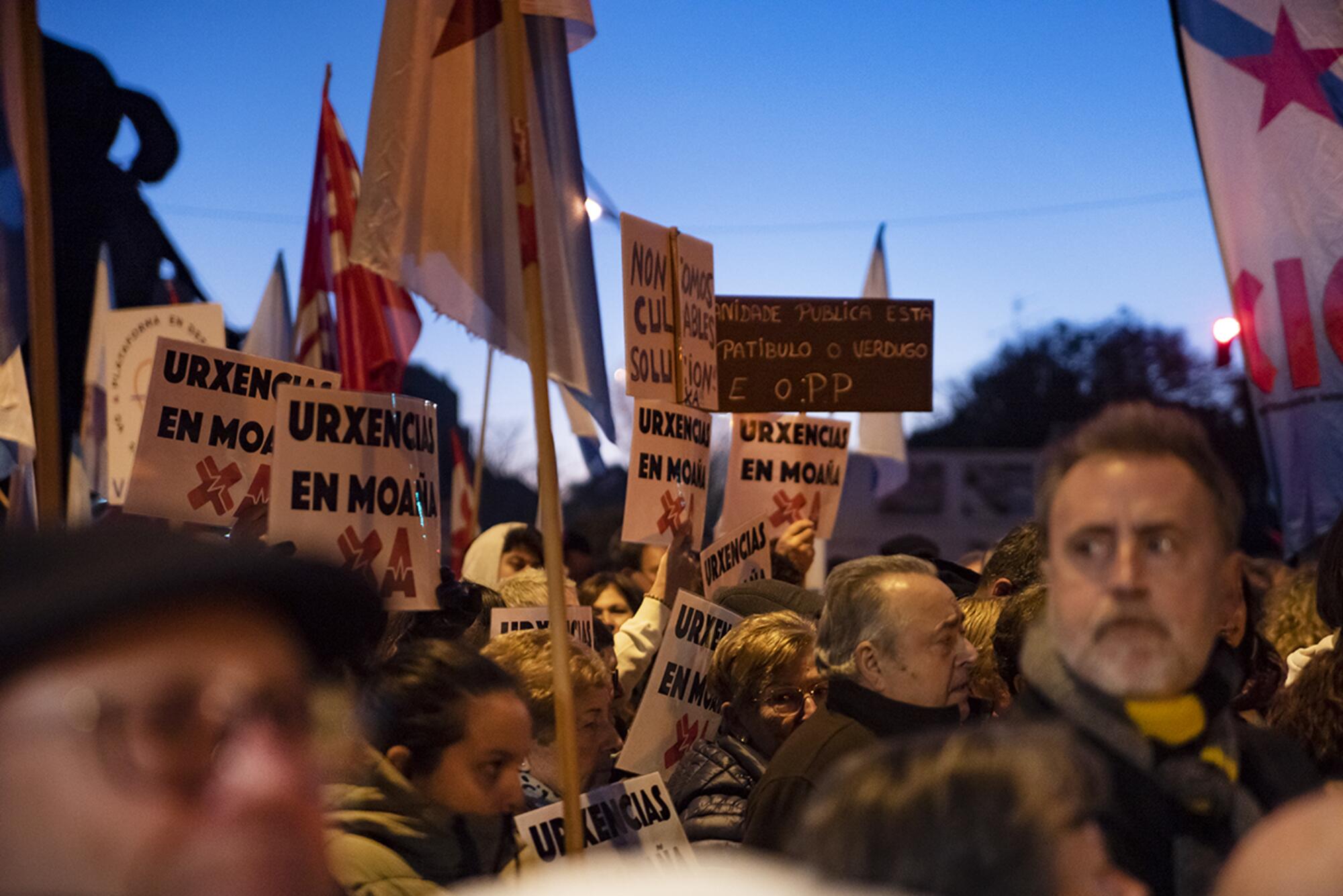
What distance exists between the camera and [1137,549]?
209cm

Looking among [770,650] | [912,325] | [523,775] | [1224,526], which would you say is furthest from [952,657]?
[912,325]

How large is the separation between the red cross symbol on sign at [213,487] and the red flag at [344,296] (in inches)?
78.0

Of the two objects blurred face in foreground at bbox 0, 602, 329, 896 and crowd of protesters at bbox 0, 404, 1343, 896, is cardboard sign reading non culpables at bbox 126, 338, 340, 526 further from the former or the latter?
blurred face in foreground at bbox 0, 602, 329, 896

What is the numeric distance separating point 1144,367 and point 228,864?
54.0 metres

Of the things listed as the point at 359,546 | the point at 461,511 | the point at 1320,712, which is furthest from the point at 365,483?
the point at 461,511

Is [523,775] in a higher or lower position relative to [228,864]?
lower

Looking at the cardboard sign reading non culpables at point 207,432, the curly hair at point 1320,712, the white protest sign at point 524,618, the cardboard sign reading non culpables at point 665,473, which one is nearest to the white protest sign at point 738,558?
the cardboard sign reading non culpables at point 665,473

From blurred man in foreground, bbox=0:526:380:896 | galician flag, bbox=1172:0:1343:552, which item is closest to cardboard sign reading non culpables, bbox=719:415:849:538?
galician flag, bbox=1172:0:1343:552

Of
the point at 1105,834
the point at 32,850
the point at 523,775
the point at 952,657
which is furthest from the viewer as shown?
the point at 523,775

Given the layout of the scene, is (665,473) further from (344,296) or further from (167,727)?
(167,727)

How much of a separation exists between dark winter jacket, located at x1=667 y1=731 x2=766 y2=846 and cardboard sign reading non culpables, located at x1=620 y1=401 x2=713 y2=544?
1.67m

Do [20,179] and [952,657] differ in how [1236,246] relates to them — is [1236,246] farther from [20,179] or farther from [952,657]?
[20,179]

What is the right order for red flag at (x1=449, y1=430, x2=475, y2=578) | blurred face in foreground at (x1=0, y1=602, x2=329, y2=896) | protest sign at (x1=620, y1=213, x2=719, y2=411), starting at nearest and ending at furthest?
blurred face in foreground at (x1=0, y1=602, x2=329, y2=896) → protest sign at (x1=620, y1=213, x2=719, y2=411) → red flag at (x1=449, y1=430, x2=475, y2=578)

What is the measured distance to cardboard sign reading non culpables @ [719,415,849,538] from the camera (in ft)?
26.6
